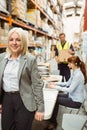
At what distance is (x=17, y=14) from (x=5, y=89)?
2.56 metres

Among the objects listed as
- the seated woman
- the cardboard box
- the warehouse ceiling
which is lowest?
the seated woman

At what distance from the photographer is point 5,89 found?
217cm

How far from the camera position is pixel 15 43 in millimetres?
A: 2096

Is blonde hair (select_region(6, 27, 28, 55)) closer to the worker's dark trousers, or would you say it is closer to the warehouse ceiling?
the worker's dark trousers

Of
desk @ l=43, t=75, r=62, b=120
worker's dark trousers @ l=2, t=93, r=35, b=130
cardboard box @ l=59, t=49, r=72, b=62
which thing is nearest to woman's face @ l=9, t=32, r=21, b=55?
worker's dark trousers @ l=2, t=93, r=35, b=130

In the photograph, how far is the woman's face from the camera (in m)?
2.10

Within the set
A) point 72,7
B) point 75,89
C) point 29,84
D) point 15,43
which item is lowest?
point 75,89

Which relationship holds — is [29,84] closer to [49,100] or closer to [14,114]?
[14,114]

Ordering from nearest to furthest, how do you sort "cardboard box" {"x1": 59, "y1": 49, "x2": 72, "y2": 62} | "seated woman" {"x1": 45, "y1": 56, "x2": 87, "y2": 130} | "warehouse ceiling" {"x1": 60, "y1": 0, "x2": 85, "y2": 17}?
1. "seated woman" {"x1": 45, "y1": 56, "x2": 87, "y2": 130}
2. "cardboard box" {"x1": 59, "y1": 49, "x2": 72, "y2": 62}
3. "warehouse ceiling" {"x1": 60, "y1": 0, "x2": 85, "y2": 17}

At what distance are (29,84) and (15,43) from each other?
37cm

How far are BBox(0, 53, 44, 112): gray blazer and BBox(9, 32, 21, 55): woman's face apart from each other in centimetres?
8

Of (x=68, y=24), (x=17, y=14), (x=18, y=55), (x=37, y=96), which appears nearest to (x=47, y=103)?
(x=37, y=96)

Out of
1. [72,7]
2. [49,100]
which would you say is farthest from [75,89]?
[72,7]

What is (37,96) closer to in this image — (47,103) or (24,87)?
(24,87)
